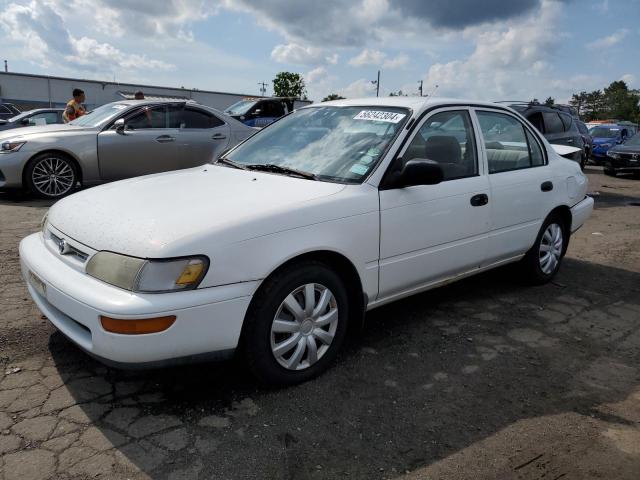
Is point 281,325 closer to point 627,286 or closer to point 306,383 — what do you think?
point 306,383

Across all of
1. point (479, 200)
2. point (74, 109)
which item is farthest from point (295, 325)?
point (74, 109)

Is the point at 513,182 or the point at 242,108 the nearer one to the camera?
the point at 513,182

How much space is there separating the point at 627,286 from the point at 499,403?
9.85 ft

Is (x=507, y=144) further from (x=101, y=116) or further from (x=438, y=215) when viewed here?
(x=101, y=116)

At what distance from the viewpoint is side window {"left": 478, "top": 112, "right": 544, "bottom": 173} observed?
166 inches

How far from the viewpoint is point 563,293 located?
193 inches

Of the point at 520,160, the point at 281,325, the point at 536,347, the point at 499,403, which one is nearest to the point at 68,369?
the point at 281,325

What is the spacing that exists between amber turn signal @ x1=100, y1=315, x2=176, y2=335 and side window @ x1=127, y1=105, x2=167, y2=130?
21.7 feet

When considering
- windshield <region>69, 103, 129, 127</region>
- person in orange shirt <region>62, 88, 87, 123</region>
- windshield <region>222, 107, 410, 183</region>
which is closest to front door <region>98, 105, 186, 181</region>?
windshield <region>69, 103, 129, 127</region>

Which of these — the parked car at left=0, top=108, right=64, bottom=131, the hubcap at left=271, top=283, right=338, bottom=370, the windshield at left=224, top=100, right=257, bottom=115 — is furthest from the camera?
the windshield at left=224, top=100, right=257, bottom=115

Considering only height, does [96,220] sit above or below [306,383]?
above

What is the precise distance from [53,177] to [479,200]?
650 centimetres

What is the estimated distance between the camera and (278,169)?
3564 mm

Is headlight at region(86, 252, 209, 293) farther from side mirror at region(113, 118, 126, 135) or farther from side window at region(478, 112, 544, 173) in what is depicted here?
side mirror at region(113, 118, 126, 135)
